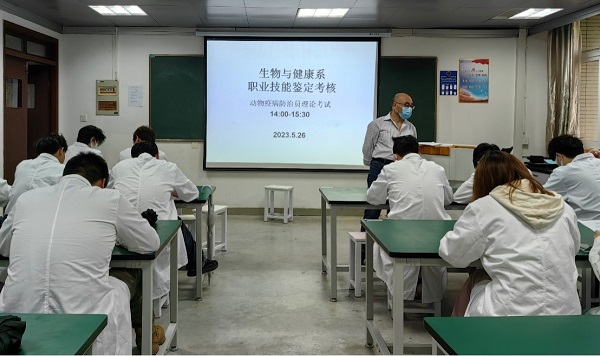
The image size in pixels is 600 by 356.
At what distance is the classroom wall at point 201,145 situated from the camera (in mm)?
7086

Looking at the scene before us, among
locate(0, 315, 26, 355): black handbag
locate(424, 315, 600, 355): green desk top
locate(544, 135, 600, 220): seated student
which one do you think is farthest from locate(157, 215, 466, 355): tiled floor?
locate(0, 315, 26, 355): black handbag

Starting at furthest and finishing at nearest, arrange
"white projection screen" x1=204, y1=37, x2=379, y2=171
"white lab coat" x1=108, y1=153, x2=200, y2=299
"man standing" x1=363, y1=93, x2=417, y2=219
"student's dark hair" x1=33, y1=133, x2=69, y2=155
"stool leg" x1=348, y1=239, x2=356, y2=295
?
"white projection screen" x1=204, y1=37, x2=379, y2=171 → "man standing" x1=363, y1=93, x2=417, y2=219 → "stool leg" x1=348, y1=239, x2=356, y2=295 → "student's dark hair" x1=33, y1=133, x2=69, y2=155 → "white lab coat" x1=108, y1=153, x2=200, y2=299

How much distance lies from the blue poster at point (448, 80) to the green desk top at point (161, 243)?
5302 mm

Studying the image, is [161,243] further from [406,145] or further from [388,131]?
[388,131]

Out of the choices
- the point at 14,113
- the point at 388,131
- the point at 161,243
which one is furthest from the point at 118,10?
the point at 161,243

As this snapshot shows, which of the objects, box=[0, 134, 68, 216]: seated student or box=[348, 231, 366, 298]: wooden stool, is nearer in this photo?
box=[0, 134, 68, 216]: seated student

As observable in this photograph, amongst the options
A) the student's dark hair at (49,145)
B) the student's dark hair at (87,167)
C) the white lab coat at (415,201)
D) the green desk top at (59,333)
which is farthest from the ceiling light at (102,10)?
the green desk top at (59,333)

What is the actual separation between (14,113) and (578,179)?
19.4ft

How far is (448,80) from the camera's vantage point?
7.16 meters

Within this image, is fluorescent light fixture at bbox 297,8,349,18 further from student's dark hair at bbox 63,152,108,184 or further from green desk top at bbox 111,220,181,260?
student's dark hair at bbox 63,152,108,184

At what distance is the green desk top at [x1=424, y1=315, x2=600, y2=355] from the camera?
131cm

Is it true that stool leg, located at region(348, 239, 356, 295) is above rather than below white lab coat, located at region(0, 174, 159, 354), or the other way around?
below

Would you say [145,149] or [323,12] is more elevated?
[323,12]

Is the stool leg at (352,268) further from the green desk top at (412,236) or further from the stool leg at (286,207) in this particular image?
the stool leg at (286,207)
